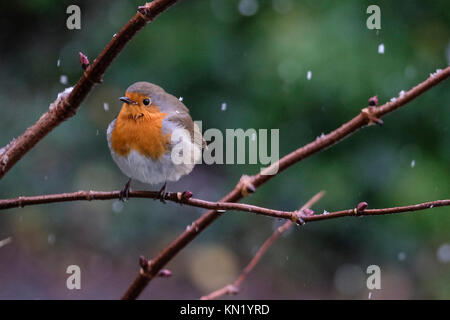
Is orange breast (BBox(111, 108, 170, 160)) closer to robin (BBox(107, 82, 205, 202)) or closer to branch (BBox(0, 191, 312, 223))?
robin (BBox(107, 82, 205, 202))

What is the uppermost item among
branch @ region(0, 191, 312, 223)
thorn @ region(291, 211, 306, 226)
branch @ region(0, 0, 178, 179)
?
branch @ region(0, 0, 178, 179)

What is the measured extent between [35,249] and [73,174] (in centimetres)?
115

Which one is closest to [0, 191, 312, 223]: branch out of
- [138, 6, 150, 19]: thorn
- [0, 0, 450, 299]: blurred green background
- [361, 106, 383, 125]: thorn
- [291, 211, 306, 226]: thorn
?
[291, 211, 306, 226]: thorn

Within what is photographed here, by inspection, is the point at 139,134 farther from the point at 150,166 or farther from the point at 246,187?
the point at 246,187

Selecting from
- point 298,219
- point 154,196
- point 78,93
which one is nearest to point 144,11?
point 78,93

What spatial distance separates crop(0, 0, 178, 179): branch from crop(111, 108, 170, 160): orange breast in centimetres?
37

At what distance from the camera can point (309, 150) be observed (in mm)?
987

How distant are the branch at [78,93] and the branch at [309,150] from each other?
0.34 metres

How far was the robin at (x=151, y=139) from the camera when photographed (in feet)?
4.86

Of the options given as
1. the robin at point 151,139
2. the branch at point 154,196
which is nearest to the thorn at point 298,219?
the branch at point 154,196

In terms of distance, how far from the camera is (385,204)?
152 inches

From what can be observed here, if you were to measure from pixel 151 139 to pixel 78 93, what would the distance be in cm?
47

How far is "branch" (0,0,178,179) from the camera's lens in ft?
3.20

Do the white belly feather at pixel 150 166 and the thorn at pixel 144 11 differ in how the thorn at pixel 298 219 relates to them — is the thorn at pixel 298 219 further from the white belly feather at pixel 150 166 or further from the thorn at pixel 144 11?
the white belly feather at pixel 150 166
